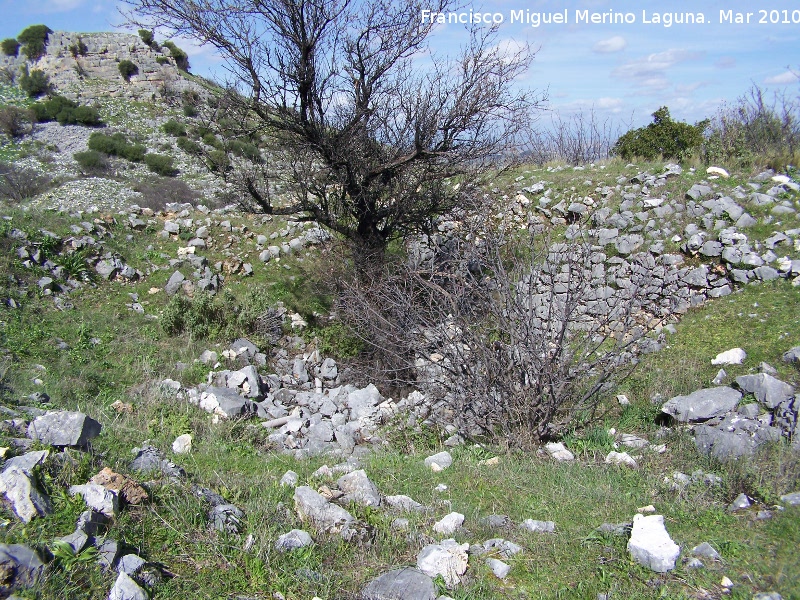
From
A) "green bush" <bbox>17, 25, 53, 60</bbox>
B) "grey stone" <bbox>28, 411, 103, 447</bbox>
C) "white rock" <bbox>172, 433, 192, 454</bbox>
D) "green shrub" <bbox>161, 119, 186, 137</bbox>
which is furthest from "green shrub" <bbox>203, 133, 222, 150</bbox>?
"green bush" <bbox>17, 25, 53, 60</bbox>

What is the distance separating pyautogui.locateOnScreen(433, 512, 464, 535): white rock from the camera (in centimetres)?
309

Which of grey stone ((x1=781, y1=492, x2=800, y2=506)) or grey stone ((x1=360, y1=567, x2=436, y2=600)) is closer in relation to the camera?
grey stone ((x1=360, y1=567, x2=436, y2=600))

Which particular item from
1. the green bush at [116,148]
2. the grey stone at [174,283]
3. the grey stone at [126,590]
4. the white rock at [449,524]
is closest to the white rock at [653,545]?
the white rock at [449,524]

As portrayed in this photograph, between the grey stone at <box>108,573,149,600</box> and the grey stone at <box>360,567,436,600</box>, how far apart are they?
956 millimetres

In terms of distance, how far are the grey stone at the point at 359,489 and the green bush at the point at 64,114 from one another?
87.6 feet

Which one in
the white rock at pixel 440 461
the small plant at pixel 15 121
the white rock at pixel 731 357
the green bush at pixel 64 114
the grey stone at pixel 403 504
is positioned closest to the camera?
the grey stone at pixel 403 504

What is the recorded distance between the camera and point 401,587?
8.60 feet

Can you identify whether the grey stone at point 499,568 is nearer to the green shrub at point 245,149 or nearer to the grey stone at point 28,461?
the grey stone at point 28,461

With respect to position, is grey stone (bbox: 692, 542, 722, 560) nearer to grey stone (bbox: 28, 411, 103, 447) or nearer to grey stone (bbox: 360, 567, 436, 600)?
grey stone (bbox: 360, 567, 436, 600)

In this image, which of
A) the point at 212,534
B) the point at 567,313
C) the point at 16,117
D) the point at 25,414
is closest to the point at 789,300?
the point at 567,313

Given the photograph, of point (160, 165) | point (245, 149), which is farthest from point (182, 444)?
point (160, 165)

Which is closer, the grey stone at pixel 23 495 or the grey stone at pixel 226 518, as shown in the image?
the grey stone at pixel 23 495

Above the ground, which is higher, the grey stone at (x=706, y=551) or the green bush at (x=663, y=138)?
the green bush at (x=663, y=138)

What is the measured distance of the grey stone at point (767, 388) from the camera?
16.5ft
